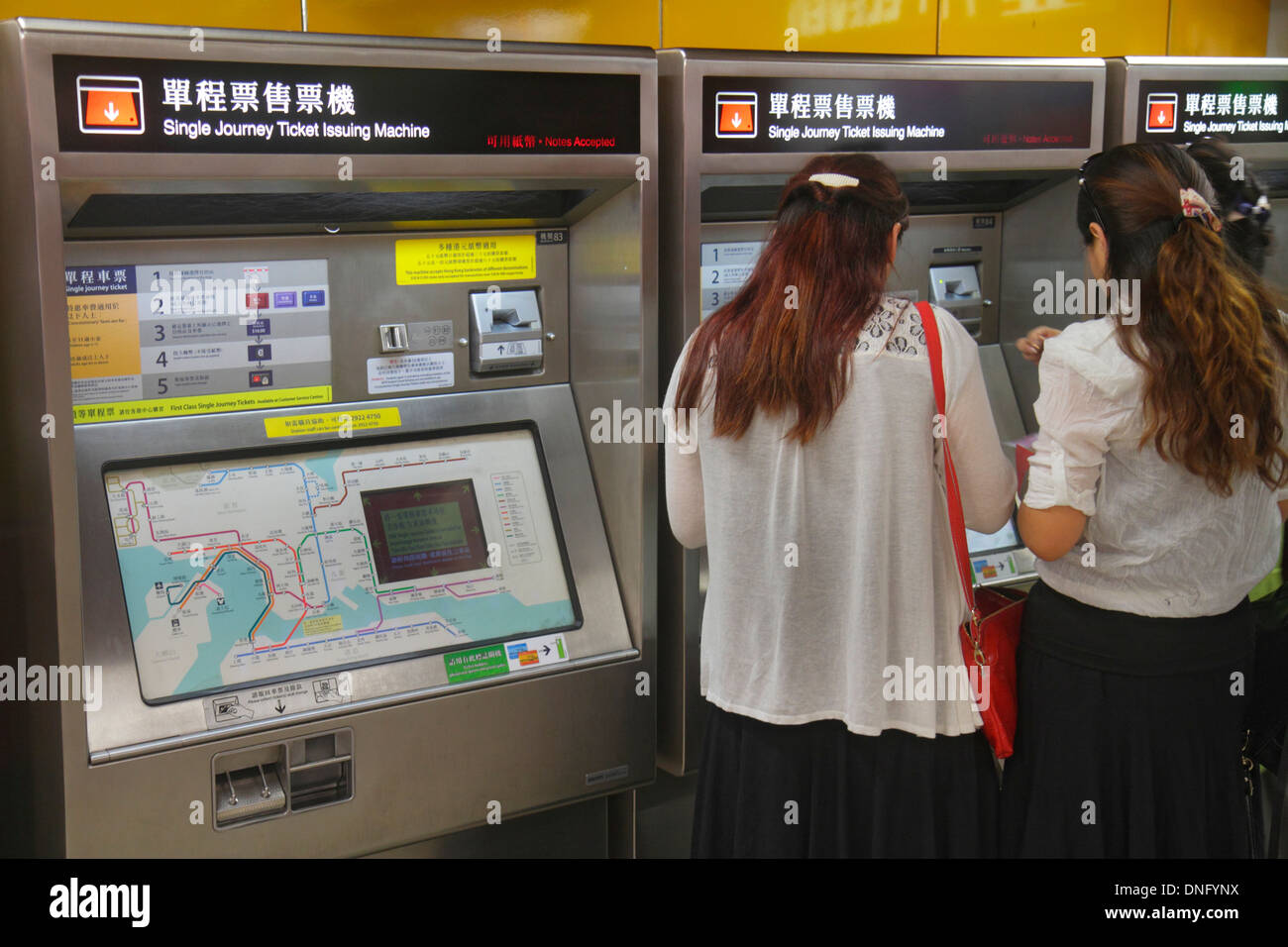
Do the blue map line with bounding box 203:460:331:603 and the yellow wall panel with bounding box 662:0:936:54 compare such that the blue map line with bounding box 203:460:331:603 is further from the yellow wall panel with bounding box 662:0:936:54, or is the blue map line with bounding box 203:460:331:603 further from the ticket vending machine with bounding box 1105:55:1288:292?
the ticket vending machine with bounding box 1105:55:1288:292

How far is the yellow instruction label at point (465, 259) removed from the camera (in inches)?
94.0

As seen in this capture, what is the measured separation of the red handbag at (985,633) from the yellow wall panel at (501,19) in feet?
3.46

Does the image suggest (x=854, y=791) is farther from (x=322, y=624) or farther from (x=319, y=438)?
(x=319, y=438)

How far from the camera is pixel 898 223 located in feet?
6.56

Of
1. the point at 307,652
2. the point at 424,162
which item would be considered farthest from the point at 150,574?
the point at 424,162

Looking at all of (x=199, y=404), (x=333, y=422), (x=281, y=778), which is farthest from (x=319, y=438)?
(x=281, y=778)

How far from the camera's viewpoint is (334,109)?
202 centimetres

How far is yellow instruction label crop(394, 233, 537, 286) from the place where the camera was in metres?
2.39

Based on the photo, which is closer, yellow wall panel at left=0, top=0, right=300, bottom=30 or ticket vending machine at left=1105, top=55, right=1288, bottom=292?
yellow wall panel at left=0, top=0, right=300, bottom=30

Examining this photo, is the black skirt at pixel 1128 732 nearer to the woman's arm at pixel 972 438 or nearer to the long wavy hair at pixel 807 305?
the woman's arm at pixel 972 438

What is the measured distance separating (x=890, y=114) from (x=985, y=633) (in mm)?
1092

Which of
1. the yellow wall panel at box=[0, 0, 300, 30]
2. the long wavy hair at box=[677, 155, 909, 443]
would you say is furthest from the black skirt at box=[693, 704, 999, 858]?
the yellow wall panel at box=[0, 0, 300, 30]

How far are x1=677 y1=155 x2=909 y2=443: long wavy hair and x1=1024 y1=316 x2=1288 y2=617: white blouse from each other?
34 centimetres

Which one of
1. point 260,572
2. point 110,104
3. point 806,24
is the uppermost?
point 806,24
